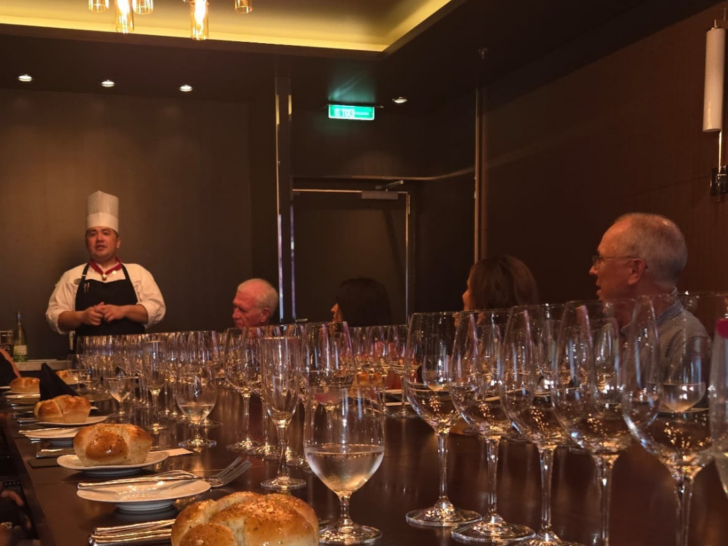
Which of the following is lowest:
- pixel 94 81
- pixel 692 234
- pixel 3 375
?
pixel 3 375

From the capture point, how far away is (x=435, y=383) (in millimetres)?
1056

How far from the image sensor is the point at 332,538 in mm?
954

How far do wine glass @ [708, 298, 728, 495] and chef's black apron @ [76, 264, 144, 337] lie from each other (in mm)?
4932

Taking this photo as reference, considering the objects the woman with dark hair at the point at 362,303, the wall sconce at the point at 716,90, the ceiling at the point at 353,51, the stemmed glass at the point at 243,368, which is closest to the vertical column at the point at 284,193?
the ceiling at the point at 353,51

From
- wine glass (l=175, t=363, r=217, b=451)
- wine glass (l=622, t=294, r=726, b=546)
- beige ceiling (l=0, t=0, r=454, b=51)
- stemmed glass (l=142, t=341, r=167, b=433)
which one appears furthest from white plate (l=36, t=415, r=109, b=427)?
beige ceiling (l=0, t=0, r=454, b=51)

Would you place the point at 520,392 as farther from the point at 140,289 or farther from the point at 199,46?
the point at 140,289

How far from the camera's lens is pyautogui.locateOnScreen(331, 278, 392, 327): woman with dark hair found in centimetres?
405

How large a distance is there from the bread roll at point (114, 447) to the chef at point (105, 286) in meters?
3.88

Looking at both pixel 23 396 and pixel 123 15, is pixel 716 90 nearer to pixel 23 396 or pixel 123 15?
pixel 123 15

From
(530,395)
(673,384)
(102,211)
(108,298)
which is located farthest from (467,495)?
(102,211)

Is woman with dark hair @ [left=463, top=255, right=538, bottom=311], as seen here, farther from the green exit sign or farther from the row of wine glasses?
the green exit sign

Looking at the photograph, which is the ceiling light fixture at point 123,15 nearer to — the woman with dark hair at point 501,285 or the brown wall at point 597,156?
the woman with dark hair at point 501,285

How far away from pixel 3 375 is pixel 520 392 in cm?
340

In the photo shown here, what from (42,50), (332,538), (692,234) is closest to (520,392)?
(332,538)
